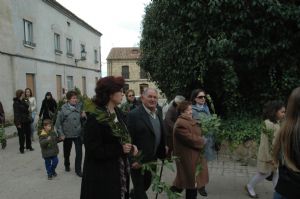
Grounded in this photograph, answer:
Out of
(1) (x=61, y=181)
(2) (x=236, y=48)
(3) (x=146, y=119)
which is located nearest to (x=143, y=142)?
(3) (x=146, y=119)

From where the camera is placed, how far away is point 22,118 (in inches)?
448

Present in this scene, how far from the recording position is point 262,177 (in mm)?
6195

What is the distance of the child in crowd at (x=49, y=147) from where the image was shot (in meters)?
7.84

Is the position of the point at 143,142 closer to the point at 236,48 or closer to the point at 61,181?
the point at 61,181

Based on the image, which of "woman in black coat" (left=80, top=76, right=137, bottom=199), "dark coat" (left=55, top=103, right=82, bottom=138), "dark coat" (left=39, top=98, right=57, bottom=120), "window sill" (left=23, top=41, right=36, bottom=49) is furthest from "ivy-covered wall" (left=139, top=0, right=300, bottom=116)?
"window sill" (left=23, top=41, right=36, bottom=49)

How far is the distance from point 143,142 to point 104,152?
135cm

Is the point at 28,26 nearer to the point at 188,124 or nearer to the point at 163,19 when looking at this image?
the point at 163,19

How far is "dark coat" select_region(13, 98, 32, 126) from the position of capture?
11.3 m

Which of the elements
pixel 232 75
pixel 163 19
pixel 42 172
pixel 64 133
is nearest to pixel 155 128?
pixel 64 133

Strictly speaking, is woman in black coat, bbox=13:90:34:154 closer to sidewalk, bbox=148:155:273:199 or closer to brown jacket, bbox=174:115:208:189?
sidewalk, bbox=148:155:273:199

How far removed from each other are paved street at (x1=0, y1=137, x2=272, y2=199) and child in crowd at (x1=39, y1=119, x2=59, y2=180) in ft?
0.73

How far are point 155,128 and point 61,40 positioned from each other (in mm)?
22458

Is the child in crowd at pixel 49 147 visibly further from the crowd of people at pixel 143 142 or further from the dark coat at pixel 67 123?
the dark coat at pixel 67 123

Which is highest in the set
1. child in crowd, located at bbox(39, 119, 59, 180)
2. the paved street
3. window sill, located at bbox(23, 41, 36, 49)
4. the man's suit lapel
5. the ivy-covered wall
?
window sill, located at bbox(23, 41, 36, 49)
